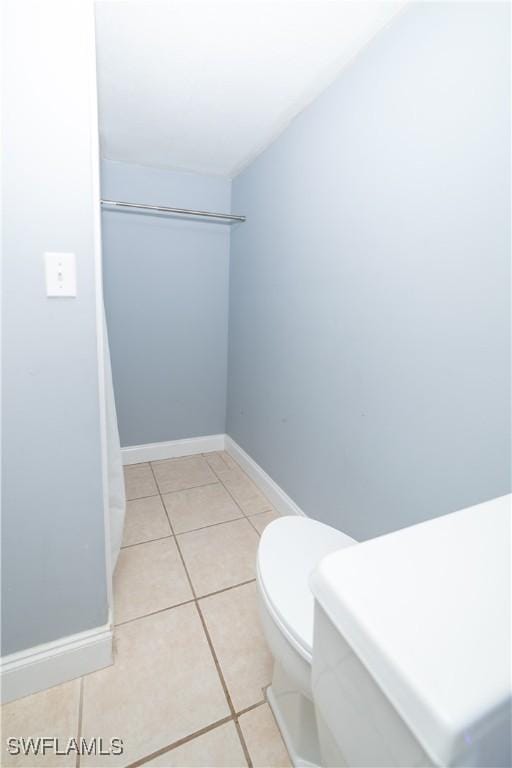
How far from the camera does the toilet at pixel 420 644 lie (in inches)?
11.5

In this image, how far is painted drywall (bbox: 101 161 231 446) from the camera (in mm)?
2164

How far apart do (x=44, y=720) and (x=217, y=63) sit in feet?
7.36

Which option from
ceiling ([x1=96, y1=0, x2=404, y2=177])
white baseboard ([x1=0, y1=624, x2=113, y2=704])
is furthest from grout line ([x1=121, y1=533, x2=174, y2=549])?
ceiling ([x1=96, y1=0, x2=404, y2=177])

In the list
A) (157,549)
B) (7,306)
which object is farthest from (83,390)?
(157,549)

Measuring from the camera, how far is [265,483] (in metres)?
2.12

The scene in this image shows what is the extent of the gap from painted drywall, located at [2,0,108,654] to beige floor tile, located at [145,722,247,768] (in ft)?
1.36

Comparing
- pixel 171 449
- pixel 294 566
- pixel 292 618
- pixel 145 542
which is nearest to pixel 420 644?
pixel 292 618

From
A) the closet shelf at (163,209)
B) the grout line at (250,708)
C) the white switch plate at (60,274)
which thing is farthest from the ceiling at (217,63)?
the grout line at (250,708)

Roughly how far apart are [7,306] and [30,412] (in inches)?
11.0

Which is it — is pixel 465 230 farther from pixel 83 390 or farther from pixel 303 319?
pixel 83 390

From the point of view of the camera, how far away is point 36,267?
86 centimetres

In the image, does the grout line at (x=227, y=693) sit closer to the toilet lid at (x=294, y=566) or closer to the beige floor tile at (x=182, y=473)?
the toilet lid at (x=294, y=566)

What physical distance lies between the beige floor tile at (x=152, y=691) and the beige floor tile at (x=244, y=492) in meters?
0.78

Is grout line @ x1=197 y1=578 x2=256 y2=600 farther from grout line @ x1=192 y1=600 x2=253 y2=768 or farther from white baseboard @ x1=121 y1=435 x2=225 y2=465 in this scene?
white baseboard @ x1=121 y1=435 x2=225 y2=465
